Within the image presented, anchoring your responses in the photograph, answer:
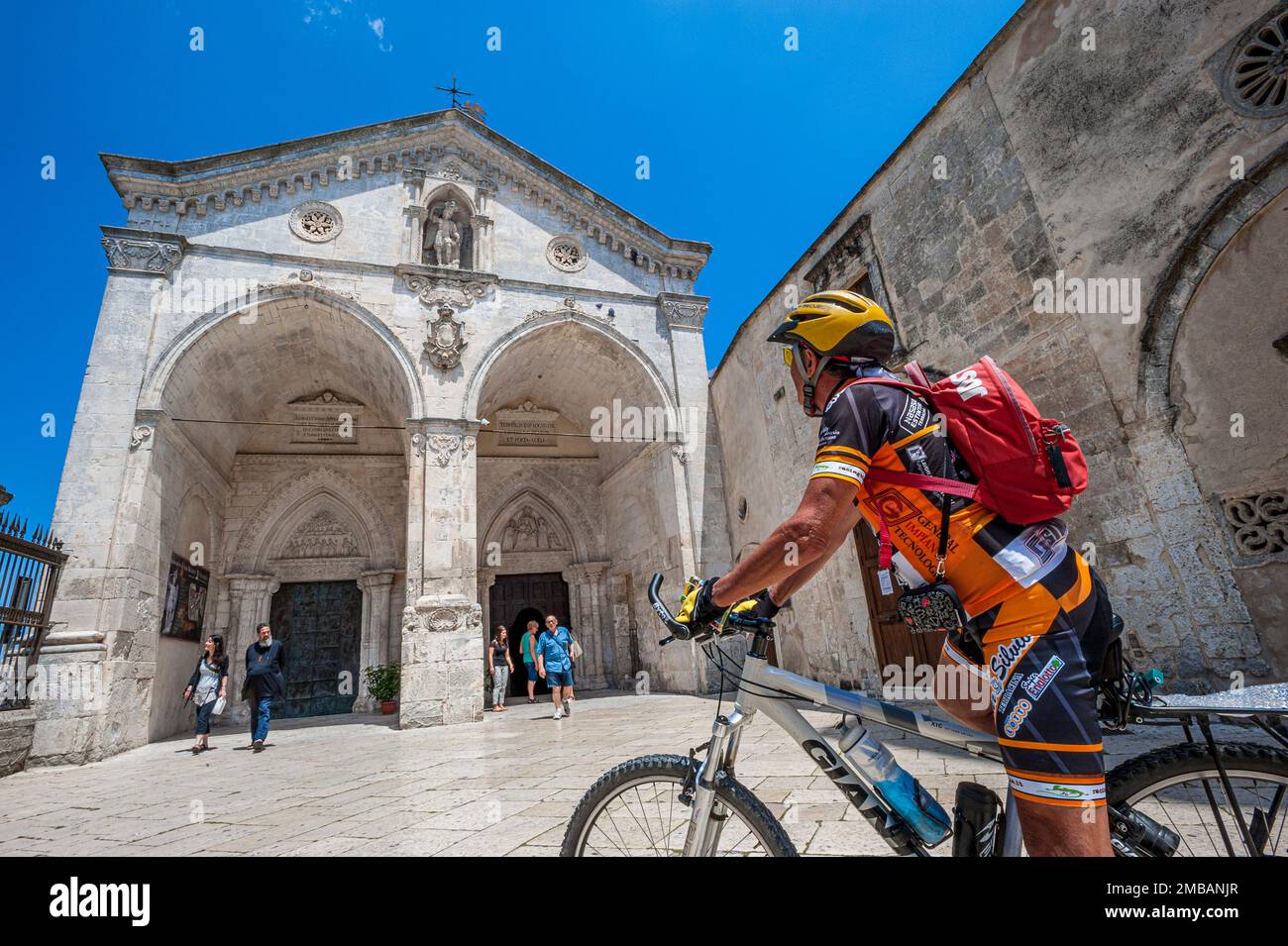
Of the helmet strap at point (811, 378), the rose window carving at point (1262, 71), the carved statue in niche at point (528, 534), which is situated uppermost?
the rose window carving at point (1262, 71)

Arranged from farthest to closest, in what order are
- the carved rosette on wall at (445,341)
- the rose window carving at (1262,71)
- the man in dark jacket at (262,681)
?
the carved rosette on wall at (445,341)
the man in dark jacket at (262,681)
the rose window carving at (1262,71)

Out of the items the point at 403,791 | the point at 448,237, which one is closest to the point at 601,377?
the point at 448,237

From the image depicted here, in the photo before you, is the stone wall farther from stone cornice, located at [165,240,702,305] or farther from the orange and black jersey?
the orange and black jersey

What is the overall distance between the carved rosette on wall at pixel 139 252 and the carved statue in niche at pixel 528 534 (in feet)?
27.6

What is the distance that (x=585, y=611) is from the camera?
14.6 meters

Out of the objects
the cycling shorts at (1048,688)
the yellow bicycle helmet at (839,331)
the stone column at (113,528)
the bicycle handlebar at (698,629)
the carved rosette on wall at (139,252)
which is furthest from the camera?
the carved rosette on wall at (139,252)

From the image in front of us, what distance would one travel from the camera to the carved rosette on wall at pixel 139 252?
369 inches

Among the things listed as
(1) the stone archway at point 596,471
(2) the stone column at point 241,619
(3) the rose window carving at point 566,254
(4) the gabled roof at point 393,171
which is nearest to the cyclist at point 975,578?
(1) the stone archway at point 596,471

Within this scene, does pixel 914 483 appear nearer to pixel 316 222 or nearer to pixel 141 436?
pixel 141 436

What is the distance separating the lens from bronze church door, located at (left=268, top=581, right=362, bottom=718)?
1256cm

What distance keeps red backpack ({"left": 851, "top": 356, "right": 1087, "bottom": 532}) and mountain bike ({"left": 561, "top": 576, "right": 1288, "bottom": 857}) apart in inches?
15.3

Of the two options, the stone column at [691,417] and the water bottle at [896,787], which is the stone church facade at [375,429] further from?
the water bottle at [896,787]
